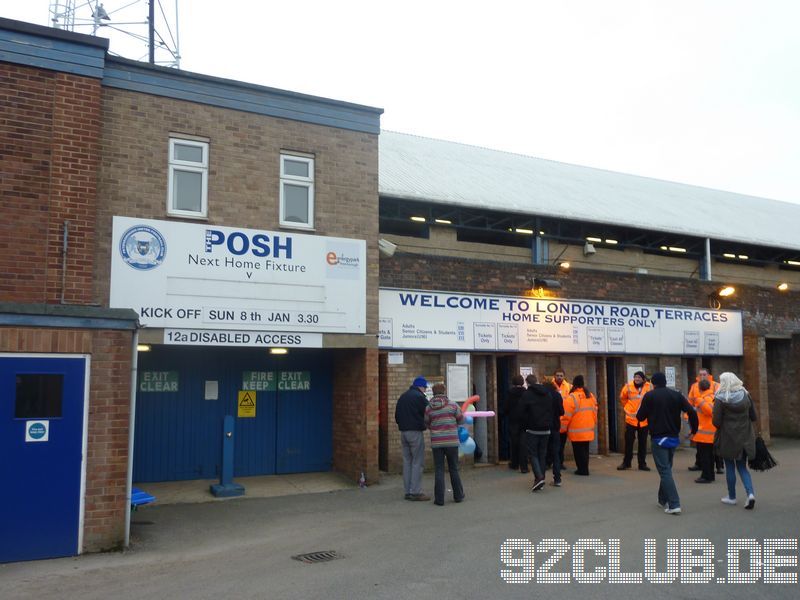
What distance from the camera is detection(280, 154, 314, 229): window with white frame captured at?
11.6 meters

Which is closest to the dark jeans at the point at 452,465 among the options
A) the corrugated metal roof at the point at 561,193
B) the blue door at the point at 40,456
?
the blue door at the point at 40,456

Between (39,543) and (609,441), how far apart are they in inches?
466

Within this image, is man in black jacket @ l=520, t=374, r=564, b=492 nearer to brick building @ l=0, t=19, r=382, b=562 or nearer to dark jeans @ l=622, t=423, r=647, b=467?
brick building @ l=0, t=19, r=382, b=562

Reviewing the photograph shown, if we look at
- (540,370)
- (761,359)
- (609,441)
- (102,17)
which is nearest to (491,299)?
(540,370)

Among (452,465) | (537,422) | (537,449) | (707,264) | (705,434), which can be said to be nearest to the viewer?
(452,465)

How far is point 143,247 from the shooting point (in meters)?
10.4

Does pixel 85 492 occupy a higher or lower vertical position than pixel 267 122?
lower

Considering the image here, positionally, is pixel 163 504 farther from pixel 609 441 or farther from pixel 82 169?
pixel 609 441

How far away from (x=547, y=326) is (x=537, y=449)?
4.13 meters

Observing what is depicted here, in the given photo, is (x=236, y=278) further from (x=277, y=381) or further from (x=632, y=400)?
(x=632, y=400)

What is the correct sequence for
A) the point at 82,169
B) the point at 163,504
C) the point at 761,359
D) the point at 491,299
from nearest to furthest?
the point at 82,169 < the point at 163,504 < the point at 491,299 < the point at 761,359

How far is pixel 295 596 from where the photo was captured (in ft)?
20.2

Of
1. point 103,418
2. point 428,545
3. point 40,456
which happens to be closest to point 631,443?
point 428,545

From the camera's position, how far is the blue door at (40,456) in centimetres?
747
